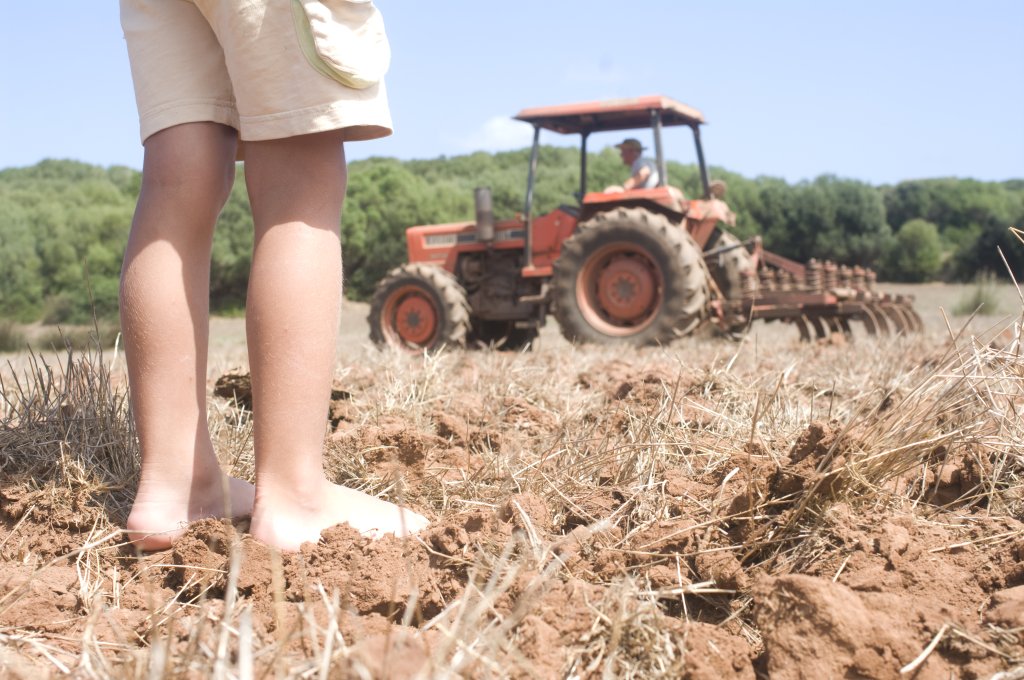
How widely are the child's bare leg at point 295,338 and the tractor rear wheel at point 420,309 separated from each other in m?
5.92

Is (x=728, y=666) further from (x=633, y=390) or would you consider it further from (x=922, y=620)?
(x=633, y=390)

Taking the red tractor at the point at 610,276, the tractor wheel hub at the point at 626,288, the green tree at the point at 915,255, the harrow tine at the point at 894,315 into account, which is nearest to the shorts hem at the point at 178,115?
the red tractor at the point at 610,276

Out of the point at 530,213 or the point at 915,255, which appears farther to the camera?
the point at 915,255

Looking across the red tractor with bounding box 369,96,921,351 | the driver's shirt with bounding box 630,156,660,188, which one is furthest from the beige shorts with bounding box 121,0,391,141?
the driver's shirt with bounding box 630,156,660,188

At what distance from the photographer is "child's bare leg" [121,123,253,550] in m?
1.36

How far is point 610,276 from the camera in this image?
682cm

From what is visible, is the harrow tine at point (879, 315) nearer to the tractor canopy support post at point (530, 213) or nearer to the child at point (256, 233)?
the tractor canopy support post at point (530, 213)

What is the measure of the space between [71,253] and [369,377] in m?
15.6

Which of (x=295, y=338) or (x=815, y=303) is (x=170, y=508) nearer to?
(x=295, y=338)

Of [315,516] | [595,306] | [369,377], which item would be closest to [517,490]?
[315,516]

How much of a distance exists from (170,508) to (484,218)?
6709 mm

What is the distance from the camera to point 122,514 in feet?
4.79

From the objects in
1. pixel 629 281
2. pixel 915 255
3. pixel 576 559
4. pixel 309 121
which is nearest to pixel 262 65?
pixel 309 121

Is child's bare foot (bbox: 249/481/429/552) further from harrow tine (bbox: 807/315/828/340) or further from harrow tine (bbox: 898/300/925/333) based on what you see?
harrow tine (bbox: 898/300/925/333)
